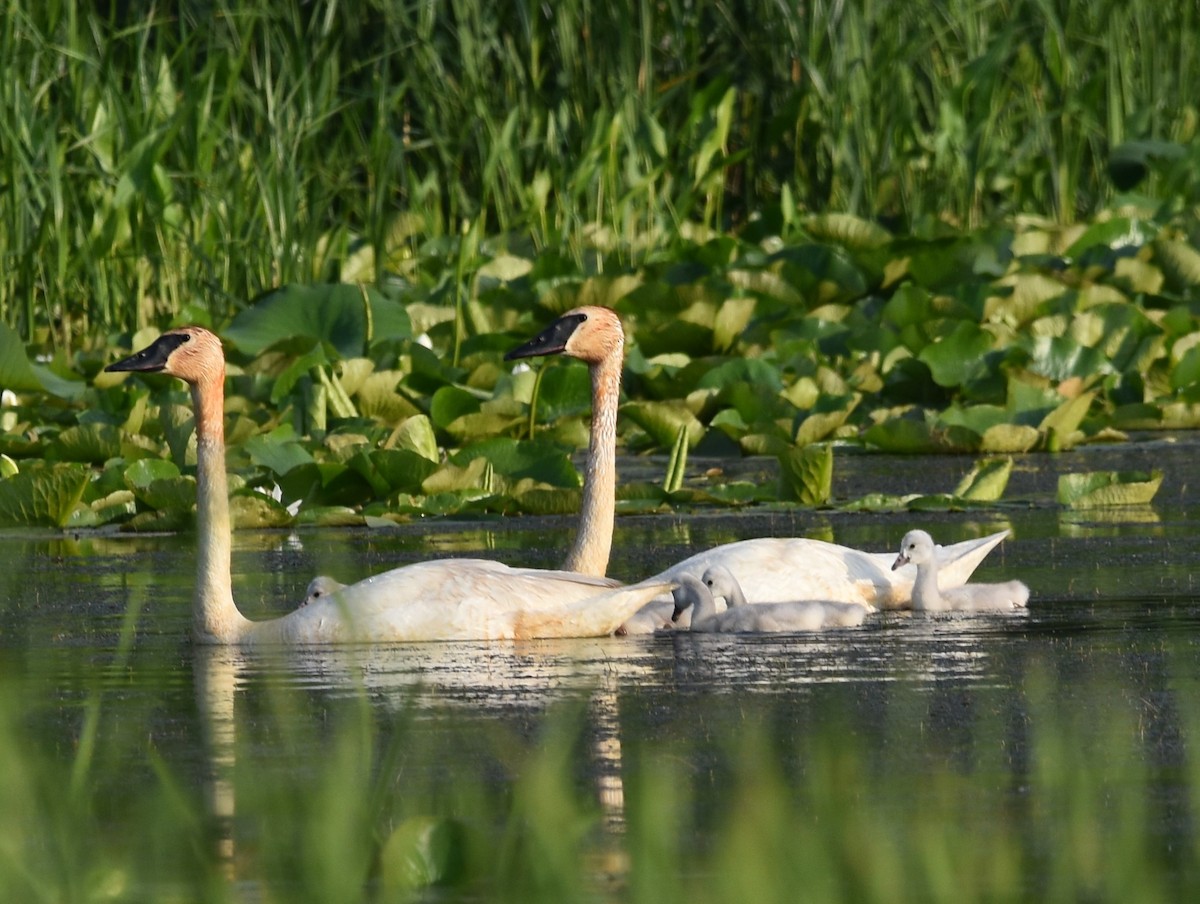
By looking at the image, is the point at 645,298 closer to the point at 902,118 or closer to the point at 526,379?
the point at 526,379

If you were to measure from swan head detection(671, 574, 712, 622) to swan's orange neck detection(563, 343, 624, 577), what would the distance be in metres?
0.36

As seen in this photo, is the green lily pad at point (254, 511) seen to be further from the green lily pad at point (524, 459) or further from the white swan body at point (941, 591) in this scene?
the white swan body at point (941, 591)

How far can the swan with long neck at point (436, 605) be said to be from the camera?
6.19 metres

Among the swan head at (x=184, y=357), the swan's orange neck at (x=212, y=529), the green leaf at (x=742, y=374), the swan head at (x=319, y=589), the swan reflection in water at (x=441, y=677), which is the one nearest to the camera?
the swan reflection in water at (x=441, y=677)

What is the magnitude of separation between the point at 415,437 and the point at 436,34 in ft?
19.8

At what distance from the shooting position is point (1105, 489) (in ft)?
A: 28.1

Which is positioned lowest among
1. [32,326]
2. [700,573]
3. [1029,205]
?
[700,573]

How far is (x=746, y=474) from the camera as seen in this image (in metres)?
9.77

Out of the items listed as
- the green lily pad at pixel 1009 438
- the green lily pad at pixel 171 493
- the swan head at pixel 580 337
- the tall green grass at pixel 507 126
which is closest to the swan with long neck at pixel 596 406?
the swan head at pixel 580 337

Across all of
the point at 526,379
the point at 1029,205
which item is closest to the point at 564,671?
the point at 526,379

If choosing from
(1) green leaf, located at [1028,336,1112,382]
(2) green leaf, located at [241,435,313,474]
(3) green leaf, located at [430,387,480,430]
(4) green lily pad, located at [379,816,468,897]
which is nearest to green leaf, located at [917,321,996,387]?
(1) green leaf, located at [1028,336,1112,382]

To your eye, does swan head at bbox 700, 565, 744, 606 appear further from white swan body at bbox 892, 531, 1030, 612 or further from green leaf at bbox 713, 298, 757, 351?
green leaf at bbox 713, 298, 757, 351

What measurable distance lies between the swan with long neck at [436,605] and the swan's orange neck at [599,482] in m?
0.37

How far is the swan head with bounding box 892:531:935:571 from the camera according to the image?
6.70 metres
